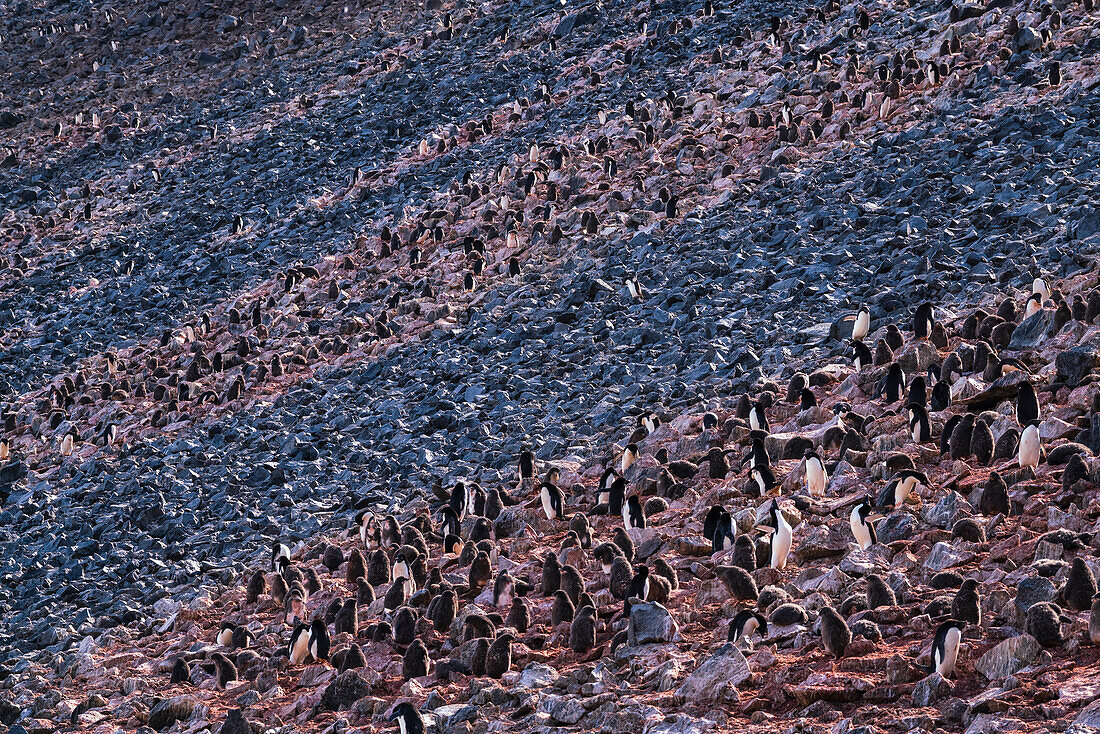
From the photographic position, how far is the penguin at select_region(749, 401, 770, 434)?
12.7 meters

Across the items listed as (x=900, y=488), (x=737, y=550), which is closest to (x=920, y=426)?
(x=900, y=488)

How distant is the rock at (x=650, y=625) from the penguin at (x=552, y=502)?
319 cm

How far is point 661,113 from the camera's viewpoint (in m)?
24.3

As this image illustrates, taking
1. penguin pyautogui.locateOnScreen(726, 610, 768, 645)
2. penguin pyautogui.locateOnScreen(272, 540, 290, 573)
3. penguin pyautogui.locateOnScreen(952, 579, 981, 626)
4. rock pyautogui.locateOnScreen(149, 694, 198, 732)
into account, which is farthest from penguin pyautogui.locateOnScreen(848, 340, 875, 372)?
rock pyautogui.locateOnScreen(149, 694, 198, 732)

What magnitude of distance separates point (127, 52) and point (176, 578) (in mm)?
30741

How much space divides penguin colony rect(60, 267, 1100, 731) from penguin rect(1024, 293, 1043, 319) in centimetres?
58

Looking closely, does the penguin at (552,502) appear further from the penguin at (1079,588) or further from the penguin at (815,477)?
the penguin at (1079,588)

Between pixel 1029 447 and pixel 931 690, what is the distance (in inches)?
154

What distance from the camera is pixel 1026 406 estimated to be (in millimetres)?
10859

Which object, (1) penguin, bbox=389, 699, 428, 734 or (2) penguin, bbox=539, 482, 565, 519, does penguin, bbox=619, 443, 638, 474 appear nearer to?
(2) penguin, bbox=539, 482, 565, 519

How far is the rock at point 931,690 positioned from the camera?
23.4 feet

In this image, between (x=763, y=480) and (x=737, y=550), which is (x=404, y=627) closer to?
(x=737, y=550)

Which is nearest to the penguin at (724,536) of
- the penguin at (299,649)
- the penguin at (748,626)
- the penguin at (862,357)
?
the penguin at (748,626)

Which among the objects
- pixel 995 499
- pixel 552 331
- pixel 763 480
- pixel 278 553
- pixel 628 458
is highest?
pixel 995 499
